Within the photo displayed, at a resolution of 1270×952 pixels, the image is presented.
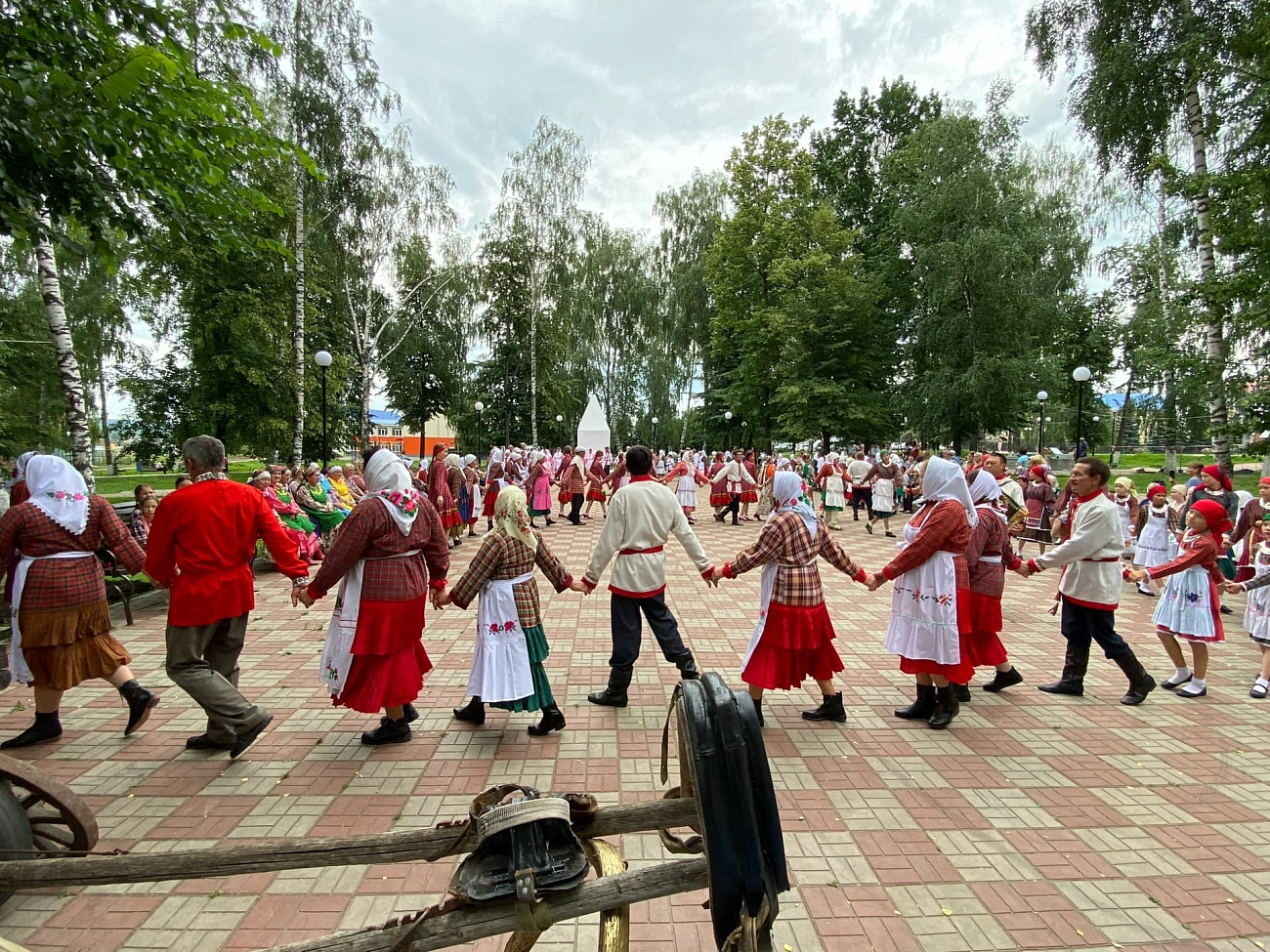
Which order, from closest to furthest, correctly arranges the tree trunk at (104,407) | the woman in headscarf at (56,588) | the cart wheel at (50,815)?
the cart wheel at (50,815), the woman in headscarf at (56,588), the tree trunk at (104,407)

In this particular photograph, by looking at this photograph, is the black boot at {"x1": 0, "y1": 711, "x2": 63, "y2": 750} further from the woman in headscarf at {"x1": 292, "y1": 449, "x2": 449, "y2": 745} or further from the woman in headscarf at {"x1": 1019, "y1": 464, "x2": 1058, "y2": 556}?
the woman in headscarf at {"x1": 1019, "y1": 464, "x2": 1058, "y2": 556}

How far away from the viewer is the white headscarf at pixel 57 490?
4.18 meters

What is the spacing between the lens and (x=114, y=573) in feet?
27.0

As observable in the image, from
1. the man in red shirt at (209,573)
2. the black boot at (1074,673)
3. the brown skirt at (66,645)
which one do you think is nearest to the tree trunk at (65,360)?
the brown skirt at (66,645)

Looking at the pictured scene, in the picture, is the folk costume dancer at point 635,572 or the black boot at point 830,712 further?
the folk costume dancer at point 635,572

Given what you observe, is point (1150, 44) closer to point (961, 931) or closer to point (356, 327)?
point (961, 931)

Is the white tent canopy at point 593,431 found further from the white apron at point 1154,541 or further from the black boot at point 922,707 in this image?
the black boot at point 922,707

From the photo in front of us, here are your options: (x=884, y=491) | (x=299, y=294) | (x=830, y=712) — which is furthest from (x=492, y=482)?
(x=830, y=712)

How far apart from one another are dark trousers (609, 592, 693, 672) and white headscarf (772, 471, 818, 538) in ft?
3.99

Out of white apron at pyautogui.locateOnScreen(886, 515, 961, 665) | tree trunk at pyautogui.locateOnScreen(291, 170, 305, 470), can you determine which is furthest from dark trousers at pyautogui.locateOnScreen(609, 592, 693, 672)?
tree trunk at pyautogui.locateOnScreen(291, 170, 305, 470)

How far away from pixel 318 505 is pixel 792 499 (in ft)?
31.7

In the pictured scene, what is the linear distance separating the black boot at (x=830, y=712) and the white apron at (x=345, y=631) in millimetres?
3178

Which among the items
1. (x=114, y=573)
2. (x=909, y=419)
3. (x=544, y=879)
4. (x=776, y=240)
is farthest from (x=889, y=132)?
(x=544, y=879)

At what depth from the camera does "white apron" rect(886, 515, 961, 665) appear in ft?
15.4
